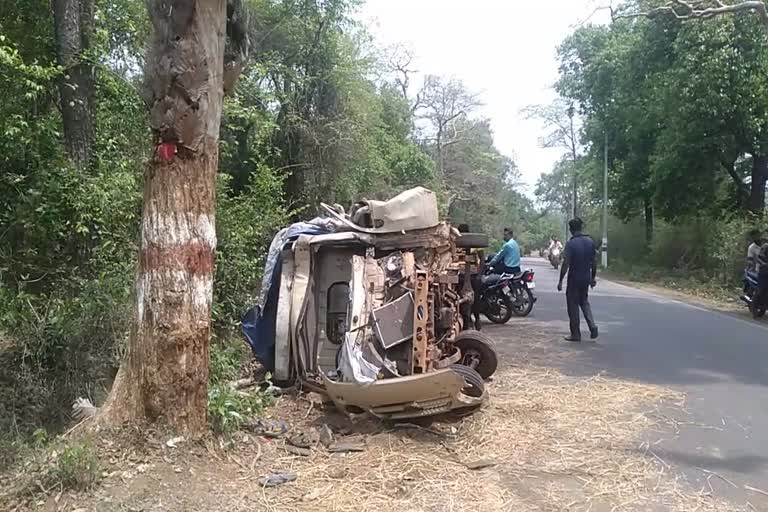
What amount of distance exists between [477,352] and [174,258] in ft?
13.0

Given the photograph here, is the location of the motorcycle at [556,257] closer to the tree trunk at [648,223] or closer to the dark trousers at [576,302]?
the tree trunk at [648,223]

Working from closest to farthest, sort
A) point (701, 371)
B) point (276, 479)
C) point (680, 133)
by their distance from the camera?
point (276, 479) < point (701, 371) < point (680, 133)

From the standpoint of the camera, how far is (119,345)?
735cm

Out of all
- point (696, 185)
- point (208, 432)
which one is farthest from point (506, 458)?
point (696, 185)

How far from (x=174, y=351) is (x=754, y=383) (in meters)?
6.50

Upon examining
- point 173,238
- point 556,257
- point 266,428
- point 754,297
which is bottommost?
point 556,257

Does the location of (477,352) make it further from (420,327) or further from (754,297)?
(754,297)

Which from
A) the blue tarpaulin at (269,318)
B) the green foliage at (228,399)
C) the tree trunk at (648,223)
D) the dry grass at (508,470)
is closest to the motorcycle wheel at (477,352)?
the dry grass at (508,470)

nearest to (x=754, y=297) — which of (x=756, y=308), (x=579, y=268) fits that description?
(x=756, y=308)

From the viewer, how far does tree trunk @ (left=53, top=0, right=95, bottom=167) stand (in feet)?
30.9

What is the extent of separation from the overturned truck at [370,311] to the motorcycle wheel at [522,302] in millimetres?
5431

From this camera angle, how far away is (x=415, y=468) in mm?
5109

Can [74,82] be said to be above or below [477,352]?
above

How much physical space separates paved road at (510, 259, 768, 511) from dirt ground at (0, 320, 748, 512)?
0.30m
